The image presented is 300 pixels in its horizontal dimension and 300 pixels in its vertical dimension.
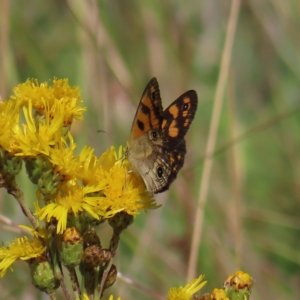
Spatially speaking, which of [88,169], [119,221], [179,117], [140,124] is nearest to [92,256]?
[119,221]

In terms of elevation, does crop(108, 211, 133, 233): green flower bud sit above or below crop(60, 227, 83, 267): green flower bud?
below

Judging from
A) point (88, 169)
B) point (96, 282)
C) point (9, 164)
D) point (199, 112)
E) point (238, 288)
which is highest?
point (9, 164)

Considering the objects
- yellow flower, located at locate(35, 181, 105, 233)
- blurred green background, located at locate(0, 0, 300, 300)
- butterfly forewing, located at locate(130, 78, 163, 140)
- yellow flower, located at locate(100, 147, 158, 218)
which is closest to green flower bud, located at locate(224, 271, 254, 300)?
yellow flower, located at locate(100, 147, 158, 218)

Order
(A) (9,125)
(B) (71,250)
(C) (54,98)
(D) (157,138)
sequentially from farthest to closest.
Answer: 1. (D) (157,138)
2. (C) (54,98)
3. (A) (9,125)
4. (B) (71,250)

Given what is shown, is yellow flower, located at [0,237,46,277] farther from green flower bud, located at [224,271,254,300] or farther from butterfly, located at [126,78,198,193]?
green flower bud, located at [224,271,254,300]

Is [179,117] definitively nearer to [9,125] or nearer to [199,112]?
[9,125]

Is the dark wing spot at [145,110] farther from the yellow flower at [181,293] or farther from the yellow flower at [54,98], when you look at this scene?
the yellow flower at [181,293]

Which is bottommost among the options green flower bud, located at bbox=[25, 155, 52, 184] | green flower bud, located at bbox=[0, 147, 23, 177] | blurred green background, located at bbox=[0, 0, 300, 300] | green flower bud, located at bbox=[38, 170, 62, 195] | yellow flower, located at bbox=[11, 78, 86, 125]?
blurred green background, located at bbox=[0, 0, 300, 300]
